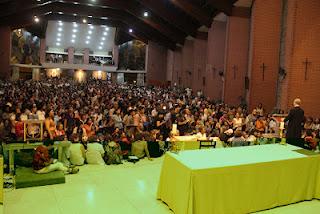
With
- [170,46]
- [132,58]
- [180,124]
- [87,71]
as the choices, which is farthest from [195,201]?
[87,71]

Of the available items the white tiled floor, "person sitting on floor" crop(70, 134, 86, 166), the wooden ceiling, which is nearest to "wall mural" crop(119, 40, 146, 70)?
the wooden ceiling

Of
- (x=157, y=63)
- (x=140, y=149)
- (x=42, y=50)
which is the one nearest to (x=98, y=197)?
(x=140, y=149)

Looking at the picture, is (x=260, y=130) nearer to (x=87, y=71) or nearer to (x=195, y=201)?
(x=195, y=201)

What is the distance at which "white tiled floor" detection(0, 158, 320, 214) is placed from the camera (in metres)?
5.55

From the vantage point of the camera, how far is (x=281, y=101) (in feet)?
43.3

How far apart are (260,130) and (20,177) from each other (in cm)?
715

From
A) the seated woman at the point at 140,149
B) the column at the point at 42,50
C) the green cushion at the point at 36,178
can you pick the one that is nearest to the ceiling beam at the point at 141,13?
the column at the point at 42,50

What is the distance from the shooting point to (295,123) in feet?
26.5

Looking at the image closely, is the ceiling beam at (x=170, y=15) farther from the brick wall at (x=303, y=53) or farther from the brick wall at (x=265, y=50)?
the brick wall at (x=303, y=53)

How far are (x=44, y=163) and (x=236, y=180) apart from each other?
12.6 ft

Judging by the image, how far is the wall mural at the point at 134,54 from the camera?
41094 mm

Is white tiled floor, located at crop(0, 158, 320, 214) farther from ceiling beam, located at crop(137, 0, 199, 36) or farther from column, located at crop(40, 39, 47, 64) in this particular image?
column, located at crop(40, 39, 47, 64)

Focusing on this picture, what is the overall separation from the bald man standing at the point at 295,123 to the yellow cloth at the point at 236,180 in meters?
2.02

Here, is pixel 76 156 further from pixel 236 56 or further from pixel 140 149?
pixel 236 56
